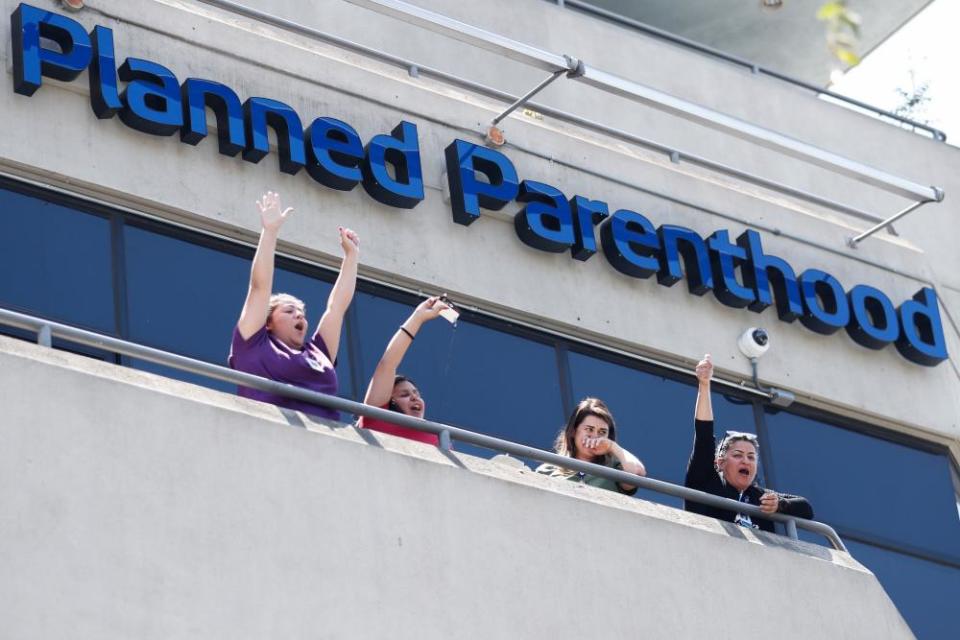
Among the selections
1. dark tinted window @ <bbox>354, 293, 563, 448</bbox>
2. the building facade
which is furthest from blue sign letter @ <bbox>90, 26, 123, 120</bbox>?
dark tinted window @ <bbox>354, 293, 563, 448</bbox>

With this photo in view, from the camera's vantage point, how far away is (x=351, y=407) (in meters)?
8.71

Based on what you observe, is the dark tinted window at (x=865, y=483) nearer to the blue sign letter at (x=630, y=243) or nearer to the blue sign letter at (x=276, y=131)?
the blue sign letter at (x=630, y=243)

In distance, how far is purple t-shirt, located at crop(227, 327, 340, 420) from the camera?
29.5ft

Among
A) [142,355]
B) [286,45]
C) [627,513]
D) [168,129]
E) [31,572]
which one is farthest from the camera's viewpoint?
[286,45]

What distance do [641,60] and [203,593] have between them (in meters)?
8.83

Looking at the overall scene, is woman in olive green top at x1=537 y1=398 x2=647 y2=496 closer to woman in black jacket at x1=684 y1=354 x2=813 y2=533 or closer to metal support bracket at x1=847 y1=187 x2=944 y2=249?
woman in black jacket at x1=684 y1=354 x2=813 y2=533

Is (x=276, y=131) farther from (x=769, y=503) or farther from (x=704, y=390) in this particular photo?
(x=769, y=503)

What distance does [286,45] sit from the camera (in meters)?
12.7

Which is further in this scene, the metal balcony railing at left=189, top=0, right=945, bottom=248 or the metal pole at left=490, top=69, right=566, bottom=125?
the metal pole at left=490, top=69, right=566, bottom=125

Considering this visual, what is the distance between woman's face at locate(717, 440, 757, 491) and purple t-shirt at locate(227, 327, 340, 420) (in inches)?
101

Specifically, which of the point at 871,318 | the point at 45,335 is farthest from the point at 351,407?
the point at 871,318

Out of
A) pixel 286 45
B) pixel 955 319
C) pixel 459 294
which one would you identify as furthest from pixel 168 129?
pixel 955 319

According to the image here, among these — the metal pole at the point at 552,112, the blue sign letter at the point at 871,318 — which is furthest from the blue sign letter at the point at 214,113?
the blue sign letter at the point at 871,318

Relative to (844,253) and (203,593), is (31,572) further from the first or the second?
(844,253)
